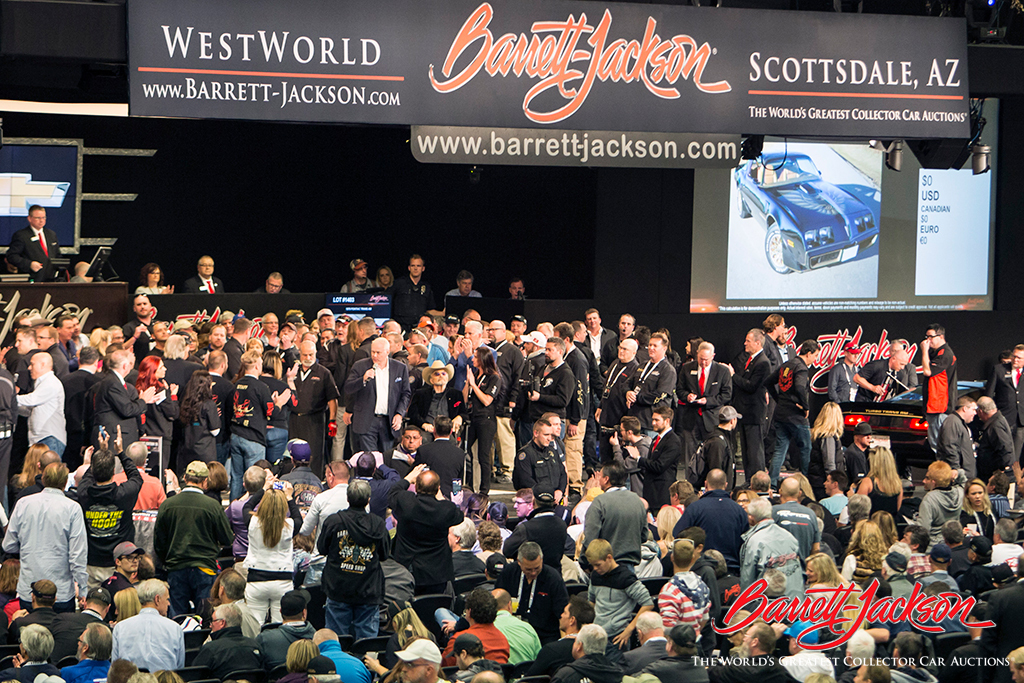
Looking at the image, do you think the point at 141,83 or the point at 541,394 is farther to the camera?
the point at 541,394

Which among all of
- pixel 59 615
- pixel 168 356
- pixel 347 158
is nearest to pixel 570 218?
pixel 347 158

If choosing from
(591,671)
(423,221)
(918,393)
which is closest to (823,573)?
(591,671)

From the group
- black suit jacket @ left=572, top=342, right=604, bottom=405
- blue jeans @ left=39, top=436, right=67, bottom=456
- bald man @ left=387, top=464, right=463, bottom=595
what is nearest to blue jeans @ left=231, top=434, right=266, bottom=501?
blue jeans @ left=39, top=436, right=67, bottom=456

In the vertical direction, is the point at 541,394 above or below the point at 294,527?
above

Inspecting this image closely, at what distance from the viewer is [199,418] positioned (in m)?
11.1

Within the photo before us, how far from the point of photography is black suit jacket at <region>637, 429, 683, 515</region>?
11234 millimetres

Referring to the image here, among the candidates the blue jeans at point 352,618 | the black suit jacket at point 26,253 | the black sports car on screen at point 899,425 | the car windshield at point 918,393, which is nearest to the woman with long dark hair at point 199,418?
the blue jeans at point 352,618

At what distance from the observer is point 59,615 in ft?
24.1

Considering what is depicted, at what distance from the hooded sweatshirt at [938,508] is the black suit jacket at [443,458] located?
3.75 meters

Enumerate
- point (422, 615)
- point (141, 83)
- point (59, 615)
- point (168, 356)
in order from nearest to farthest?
point (59, 615)
point (422, 615)
point (141, 83)
point (168, 356)

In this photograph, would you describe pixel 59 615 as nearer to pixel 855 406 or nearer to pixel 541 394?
pixel 541 394

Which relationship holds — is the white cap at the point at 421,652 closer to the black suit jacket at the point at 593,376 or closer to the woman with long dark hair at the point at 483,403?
the woman with long dark hair at the point at 483,403

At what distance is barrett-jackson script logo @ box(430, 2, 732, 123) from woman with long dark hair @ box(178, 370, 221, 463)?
3592 mm

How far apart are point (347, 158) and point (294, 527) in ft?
41.6
